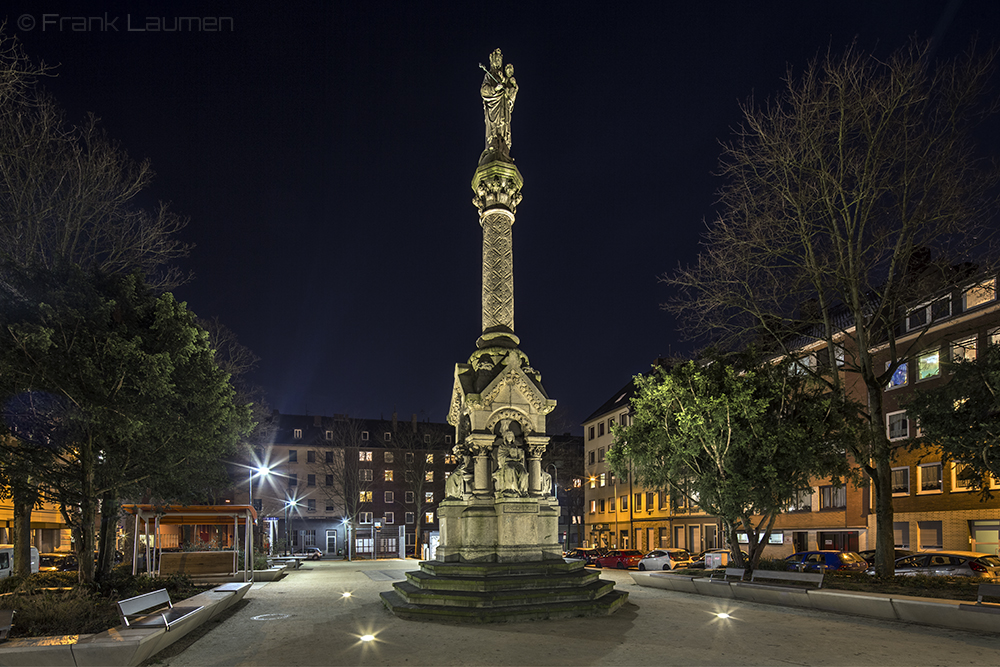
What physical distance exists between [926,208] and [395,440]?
57498 millimetres

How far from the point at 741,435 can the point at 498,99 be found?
11541 mm

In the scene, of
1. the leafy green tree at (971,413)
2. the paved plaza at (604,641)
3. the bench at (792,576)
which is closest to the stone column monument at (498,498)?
the paved plaza at (604,641)

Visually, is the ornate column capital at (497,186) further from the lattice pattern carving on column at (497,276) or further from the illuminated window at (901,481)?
the illuminated window at (901,481)

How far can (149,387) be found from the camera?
14.3 meters

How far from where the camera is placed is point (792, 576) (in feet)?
53.7

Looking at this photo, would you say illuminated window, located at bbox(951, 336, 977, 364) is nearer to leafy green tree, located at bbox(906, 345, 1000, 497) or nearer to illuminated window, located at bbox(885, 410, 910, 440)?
leafy green tree, located at bbox(906, 345, 1000, 497)

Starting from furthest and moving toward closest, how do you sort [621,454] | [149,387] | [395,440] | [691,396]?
[395,440]
[621,454]
[691,396]
[149,387]

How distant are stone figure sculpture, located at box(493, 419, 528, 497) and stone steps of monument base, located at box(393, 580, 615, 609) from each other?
7.88ft

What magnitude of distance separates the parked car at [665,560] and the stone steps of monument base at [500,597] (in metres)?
20.5

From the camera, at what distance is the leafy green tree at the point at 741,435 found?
1798cm

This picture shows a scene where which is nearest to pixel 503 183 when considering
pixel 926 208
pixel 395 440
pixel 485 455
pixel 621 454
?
pixel 485 455

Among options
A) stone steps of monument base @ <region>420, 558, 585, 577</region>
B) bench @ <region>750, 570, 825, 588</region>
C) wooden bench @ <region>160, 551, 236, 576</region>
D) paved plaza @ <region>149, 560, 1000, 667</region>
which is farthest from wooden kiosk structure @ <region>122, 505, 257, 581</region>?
bench @ <region>750, 570, 825, 588</region>

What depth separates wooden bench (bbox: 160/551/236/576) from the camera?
24844 millimetres

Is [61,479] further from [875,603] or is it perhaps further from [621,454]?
[875,603]
